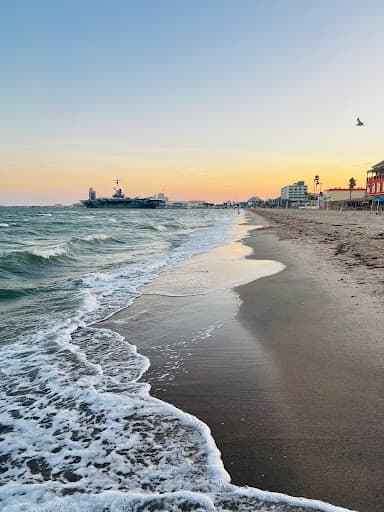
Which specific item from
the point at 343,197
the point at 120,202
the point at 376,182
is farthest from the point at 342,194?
the point at 120,202

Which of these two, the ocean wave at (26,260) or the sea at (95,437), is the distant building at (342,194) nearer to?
the ocean wave at (26,260)

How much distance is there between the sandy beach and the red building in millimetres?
79554

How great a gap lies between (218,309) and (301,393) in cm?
319

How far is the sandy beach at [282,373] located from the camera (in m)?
2.23

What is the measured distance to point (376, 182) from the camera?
79250mm

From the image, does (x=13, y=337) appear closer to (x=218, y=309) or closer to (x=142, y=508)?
(x=218, y=309)

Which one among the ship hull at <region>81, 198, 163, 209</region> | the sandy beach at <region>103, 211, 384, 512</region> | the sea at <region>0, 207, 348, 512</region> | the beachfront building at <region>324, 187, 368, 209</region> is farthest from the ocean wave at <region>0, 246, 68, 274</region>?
the ship hull at <region>81, 198, 163, 209</region>

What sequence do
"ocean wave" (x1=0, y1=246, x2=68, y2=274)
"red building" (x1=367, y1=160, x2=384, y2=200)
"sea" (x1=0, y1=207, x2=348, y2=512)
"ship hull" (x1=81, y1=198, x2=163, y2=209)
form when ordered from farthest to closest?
"ship hull" (x1=81, y1=198, x2=163, y2=209), "red building" (x1=367, y1=160, x2=384, y2=200), "ocean wave" (x1=0, y1=246, x2=68, y2=274), "sea" (x1=0, y1=207, x2=348, y2=512)

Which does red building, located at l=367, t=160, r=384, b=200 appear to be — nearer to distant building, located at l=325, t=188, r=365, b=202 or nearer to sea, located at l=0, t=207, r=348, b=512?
distant building, located at l=325, t=188, r=365, b=202

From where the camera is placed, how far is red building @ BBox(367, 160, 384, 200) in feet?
250

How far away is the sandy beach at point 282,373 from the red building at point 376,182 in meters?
79.6

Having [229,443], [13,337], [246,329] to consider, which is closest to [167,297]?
[246,329]

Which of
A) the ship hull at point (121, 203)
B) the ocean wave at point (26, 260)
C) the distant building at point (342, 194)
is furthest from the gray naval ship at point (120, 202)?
the ocean wave at point (26, 260)

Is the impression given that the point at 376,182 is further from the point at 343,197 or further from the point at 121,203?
the point at 121,203
